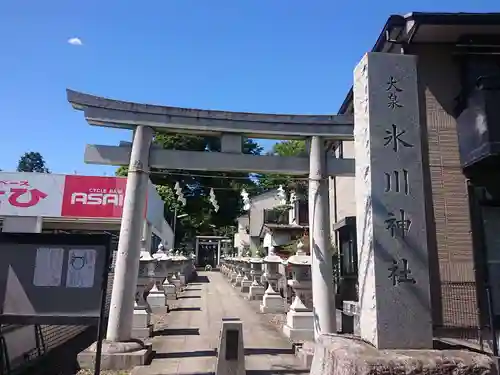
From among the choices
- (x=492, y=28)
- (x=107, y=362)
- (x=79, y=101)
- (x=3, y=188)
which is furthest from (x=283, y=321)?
(x=3, y=188)

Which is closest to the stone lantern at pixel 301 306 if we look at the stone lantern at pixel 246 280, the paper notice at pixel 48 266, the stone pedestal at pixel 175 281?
the paper notice at pixel 48 266

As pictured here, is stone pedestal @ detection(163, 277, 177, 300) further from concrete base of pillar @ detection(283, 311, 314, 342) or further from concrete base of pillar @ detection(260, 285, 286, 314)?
concrete base of pillar @ detection(283, 311, 314, 342)

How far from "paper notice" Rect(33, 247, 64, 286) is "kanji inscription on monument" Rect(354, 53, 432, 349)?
377cm

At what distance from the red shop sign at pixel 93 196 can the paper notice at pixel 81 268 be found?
14626 millimetres

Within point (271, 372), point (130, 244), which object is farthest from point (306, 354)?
point (130, 244)

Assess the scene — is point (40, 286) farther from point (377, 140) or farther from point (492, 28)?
point (492, 28)

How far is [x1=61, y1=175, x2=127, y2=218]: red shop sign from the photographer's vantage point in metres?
19.1

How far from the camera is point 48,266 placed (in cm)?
499

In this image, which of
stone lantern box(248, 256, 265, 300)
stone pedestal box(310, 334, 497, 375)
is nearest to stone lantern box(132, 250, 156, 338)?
stone pedestal box(310, 334, 497, 375)

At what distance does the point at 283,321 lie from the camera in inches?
512

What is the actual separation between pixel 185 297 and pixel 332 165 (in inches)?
512

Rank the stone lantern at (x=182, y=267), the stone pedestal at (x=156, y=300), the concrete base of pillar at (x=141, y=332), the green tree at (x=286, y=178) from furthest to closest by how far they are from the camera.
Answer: the green tree at (x=286, y=178), the stone lantern at (x=182, y=267), the stone pedestal at (x=156, y=300), the concrete base of pillar at (x=141, y=332)

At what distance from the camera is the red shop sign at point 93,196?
19.1 metres

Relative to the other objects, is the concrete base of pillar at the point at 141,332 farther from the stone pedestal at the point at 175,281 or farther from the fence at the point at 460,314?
the stone pedestal at the point at 175,281
